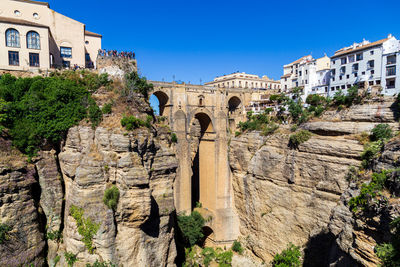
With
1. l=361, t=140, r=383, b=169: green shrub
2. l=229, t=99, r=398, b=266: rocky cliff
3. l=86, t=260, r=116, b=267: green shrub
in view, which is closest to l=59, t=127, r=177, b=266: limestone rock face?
l=86, t=260, r=116, b=267: green shrub

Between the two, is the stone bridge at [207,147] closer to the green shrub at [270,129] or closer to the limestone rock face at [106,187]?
the green shrub at [270,129]

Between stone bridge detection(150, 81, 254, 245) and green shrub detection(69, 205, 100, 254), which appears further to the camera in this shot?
stone bridge detection(150, 81, 254, 245)

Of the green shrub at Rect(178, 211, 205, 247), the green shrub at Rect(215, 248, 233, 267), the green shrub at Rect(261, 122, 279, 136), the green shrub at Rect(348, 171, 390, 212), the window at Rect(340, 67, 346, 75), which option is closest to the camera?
the green shrub at Rect(348, 171, 390, 212)

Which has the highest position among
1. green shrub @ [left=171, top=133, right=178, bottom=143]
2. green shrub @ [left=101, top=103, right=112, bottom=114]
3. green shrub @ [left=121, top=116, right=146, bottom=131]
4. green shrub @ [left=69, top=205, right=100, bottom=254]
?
green shrub @ [left=101, top=103, right=112, bottom=114]

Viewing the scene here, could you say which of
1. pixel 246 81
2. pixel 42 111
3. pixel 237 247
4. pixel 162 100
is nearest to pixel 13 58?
pixel 42 111

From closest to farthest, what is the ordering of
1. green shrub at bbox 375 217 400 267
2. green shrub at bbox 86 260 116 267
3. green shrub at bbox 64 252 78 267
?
1. green shrub at bbox 375 217 400 267
2. green shrub at bbox 86 260 116 267
3. green shrub at bbox 64 252 78 267

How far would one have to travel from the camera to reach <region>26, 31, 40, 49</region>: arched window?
20.2 m

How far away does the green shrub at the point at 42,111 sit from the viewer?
1327cm

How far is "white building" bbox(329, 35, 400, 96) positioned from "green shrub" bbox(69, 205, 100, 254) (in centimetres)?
2379

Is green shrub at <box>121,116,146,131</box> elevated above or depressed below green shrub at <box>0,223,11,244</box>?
above

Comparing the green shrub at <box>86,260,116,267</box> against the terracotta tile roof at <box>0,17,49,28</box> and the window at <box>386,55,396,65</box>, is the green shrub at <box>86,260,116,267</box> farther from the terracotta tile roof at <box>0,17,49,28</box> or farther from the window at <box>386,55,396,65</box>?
the window at <box>386,55,396,65</box>

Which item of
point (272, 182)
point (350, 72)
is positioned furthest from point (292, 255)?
point (350, 72)

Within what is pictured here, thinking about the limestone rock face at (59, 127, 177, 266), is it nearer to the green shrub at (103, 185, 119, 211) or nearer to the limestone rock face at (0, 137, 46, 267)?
the green shrub at (103, 185, 119, 211)

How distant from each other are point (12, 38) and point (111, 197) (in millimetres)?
16343
